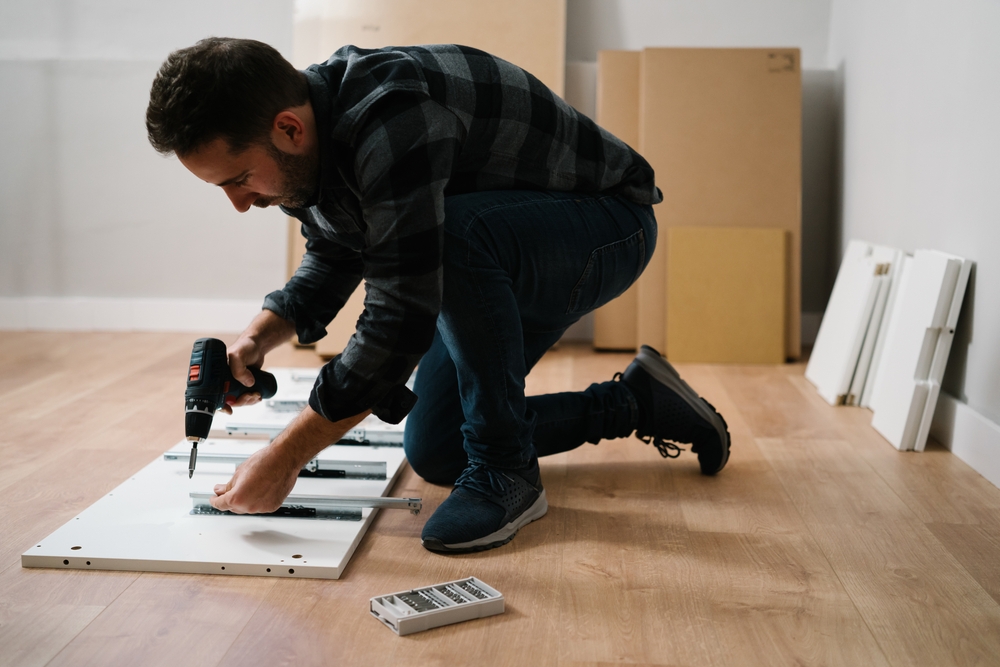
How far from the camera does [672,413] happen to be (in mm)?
1802

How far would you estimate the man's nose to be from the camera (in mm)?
1239

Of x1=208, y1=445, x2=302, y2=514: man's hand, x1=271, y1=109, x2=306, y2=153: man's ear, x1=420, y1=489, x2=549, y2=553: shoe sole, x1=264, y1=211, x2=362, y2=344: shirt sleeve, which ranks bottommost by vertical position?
x1=420, y1=489, x2=549, y2=553: shoe sole

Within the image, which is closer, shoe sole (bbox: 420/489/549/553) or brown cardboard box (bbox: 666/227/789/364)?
shoe sole (bbox: 420/489/549/553)

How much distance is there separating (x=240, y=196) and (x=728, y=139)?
242 centimetres

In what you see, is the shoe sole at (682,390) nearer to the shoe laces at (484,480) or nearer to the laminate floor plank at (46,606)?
the shoe laces at (484,480)

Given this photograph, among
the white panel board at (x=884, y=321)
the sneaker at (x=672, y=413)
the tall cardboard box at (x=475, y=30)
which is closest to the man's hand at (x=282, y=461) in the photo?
the sneaker at (x=672, y=413)

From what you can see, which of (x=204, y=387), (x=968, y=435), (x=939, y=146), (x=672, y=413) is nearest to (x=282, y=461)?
(x=204, y=387)

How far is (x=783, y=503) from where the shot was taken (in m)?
1.68

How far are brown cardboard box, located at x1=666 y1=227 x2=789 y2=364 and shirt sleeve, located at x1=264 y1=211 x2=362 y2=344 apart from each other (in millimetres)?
1826

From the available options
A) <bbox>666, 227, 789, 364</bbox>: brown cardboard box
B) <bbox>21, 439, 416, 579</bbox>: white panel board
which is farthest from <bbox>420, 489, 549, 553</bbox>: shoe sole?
<bbox>666, 227, 789, 364</bbox>: brown cardboard box

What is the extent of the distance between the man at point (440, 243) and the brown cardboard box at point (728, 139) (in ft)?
5.26

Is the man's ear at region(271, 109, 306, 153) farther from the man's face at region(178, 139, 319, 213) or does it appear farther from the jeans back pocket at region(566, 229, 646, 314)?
the jeans back pocket at region(566, 229, 646, 314)

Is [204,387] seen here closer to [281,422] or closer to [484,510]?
[484,510]

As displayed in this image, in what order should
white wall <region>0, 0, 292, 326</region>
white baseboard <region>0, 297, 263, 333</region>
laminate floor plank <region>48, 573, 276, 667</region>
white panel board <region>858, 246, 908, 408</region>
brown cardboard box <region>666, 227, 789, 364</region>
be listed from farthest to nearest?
white baseboard <region>0, 297, 263, 333</region>
white wall <region>0, 0, 292, 326</region>
brown cardboard box <region>666, 227, 789, 364</region>
white panel board <region>858, 246, 908, 408</region>
laminate floor plank <region>48, 573, 276, 667</region>
